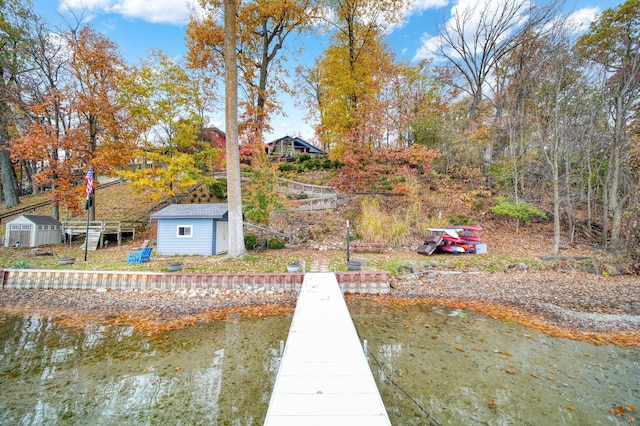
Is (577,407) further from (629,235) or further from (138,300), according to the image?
(629,235)

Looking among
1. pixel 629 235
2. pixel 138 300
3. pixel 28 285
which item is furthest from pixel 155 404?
pixel 629 235

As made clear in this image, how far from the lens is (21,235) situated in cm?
1311

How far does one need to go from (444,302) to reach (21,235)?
19.4m

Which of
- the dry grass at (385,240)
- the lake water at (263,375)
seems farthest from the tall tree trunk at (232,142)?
the lake water at (263,375)

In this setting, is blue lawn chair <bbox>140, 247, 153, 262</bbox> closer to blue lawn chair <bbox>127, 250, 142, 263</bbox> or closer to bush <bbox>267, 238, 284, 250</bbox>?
blue lawn chair <bbox>127, 250, 142, 263</bbox>

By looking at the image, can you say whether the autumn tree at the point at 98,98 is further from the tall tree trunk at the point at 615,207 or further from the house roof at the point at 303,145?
the tall tree trunk at the point at 615,207

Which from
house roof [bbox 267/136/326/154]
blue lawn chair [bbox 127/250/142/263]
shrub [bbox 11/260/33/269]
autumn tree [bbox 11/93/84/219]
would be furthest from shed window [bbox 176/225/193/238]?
house roof [bbox 267/136/326/154]

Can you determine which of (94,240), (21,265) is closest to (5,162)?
(94,240)

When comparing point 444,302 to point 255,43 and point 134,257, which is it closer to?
point 134,257

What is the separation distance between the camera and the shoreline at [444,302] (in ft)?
21.0

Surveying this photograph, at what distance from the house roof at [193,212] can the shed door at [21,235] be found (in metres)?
7.03

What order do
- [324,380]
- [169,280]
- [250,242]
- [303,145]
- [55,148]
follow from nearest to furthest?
[324,380]
[169,280]
[250,242]
[55,148]
[303,145]

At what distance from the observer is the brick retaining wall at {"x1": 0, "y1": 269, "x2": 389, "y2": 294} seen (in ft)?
27.9

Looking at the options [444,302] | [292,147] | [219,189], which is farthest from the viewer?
[292,147]
